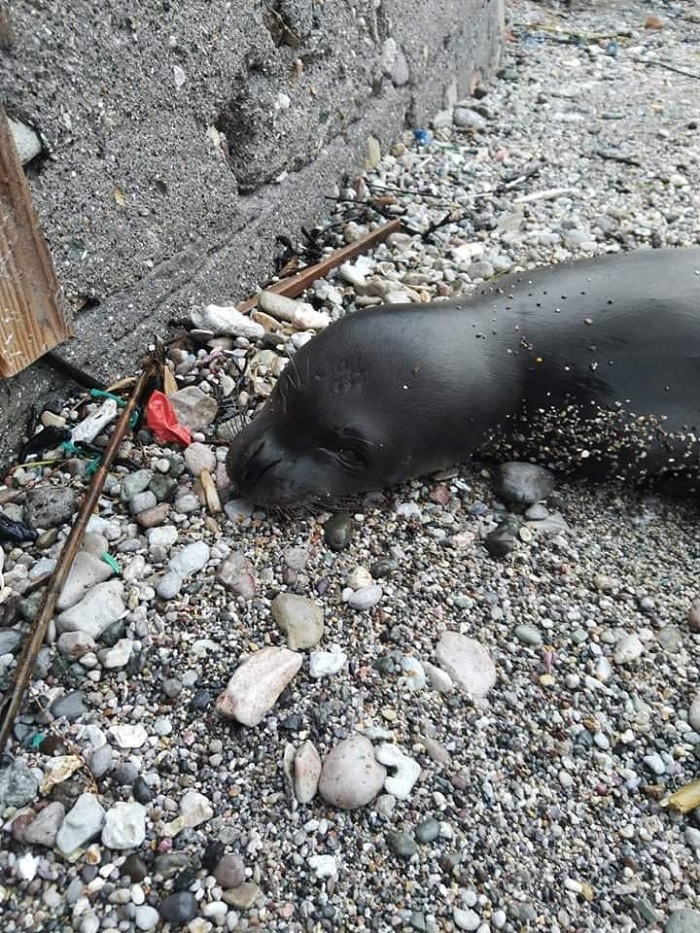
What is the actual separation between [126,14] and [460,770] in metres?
2.35

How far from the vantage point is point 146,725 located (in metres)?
1.99

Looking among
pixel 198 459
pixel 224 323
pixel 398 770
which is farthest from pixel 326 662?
pixel 224 323

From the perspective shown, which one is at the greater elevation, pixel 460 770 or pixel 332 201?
pixel 332 201

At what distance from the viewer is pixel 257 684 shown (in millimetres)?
2037

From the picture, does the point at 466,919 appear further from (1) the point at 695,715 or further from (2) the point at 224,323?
(2) the point at 224,323

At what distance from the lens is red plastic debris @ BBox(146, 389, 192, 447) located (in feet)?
9.04

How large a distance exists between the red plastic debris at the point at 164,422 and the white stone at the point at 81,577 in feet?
1.79

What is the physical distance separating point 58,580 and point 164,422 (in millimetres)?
713

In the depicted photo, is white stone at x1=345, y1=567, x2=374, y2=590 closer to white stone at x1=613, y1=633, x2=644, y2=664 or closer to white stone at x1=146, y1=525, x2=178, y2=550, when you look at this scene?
white stone at x1=146, y1=525, x2=178, y2=550

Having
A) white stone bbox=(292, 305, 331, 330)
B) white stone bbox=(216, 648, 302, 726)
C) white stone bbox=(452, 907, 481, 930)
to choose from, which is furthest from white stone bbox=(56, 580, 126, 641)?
white stone bbox=(292, 305, 331, 330)

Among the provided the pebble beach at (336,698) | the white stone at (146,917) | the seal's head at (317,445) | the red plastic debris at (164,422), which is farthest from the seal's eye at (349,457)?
the white stone at (146,917)

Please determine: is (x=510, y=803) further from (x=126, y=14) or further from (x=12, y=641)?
(x=126, y=14)

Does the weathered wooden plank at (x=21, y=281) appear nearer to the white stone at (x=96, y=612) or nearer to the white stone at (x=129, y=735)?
the white stone at (x=96, y=612)

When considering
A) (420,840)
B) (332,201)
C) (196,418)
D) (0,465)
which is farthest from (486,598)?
(332,201)
